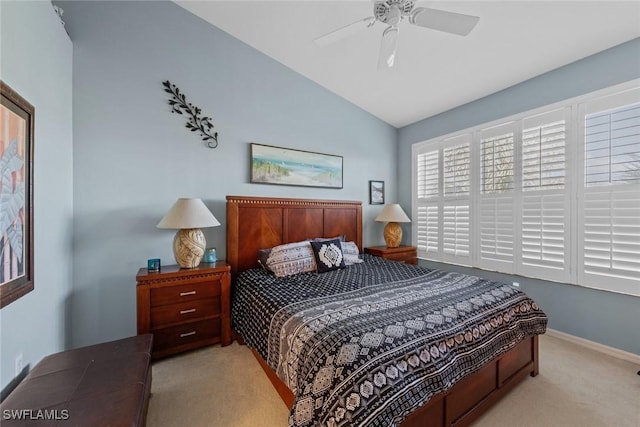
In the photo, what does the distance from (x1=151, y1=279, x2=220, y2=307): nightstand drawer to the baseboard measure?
3552 mm

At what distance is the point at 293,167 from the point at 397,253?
1.97 metres

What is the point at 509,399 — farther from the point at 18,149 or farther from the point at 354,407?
the point at 18,149

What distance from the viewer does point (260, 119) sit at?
316cm

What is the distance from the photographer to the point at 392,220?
150 inches

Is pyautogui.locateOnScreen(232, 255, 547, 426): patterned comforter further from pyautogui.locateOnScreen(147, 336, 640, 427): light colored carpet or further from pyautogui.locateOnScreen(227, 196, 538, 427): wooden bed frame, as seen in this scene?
pyautogui.locateOnScreen(147, 336, 640, 427): light colored carpet

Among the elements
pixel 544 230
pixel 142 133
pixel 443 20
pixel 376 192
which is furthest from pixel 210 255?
pixel 544 230

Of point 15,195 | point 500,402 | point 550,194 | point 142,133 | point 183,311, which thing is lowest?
point 500,402

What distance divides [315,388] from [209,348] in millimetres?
1752

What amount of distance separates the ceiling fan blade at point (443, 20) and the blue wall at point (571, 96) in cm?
177

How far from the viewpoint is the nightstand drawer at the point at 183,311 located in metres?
2.23

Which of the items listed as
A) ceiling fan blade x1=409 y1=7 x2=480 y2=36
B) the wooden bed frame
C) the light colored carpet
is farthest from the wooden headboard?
ceiling fan blade x1=409 y1=7 x2=480 y2=36

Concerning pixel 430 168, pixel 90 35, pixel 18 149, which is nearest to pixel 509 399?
pixel 430 168

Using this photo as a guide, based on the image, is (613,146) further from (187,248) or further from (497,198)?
(187,248)

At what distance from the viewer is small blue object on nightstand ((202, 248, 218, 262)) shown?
276 cm
